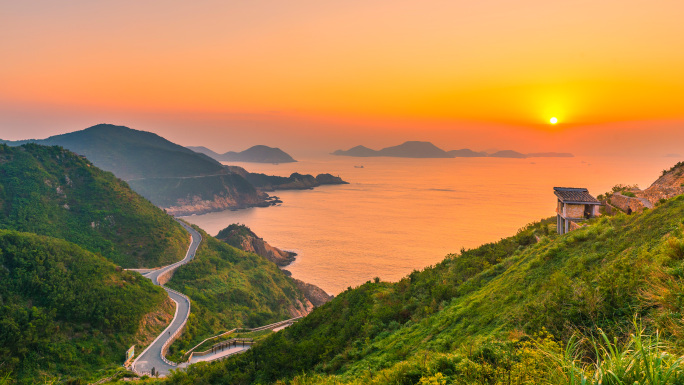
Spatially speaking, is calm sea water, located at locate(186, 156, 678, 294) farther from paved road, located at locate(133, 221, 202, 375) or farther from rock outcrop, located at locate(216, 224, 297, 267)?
paved road, located at locate(133, 221, 202, 375)

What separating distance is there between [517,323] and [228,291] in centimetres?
4095

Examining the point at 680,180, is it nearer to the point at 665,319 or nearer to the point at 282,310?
the point at 665,319

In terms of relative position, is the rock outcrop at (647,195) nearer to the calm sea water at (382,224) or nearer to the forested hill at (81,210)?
the calm sea water at (382,224)

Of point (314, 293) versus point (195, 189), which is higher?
point (195, 189)

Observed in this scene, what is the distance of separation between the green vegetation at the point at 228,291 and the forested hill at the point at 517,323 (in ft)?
53.8

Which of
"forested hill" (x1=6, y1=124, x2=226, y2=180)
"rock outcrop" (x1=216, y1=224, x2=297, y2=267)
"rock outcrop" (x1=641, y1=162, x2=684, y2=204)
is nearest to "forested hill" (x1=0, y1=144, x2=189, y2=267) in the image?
"rock outcrop" (x1=216, y1=224, x2=297, y2=267)

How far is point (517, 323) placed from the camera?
9.21 metres

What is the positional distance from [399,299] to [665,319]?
45.6ft

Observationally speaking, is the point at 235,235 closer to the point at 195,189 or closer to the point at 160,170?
the point at 195,189

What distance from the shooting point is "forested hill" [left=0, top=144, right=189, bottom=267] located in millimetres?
43875

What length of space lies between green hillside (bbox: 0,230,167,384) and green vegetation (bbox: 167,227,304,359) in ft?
14.1

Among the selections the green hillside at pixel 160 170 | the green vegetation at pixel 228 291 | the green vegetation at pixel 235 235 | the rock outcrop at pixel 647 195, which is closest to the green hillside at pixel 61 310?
the green vegetation at pixel 228 291

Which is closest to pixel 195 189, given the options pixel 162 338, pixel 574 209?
pixel 162 338

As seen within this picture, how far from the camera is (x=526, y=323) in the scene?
8578 mm
